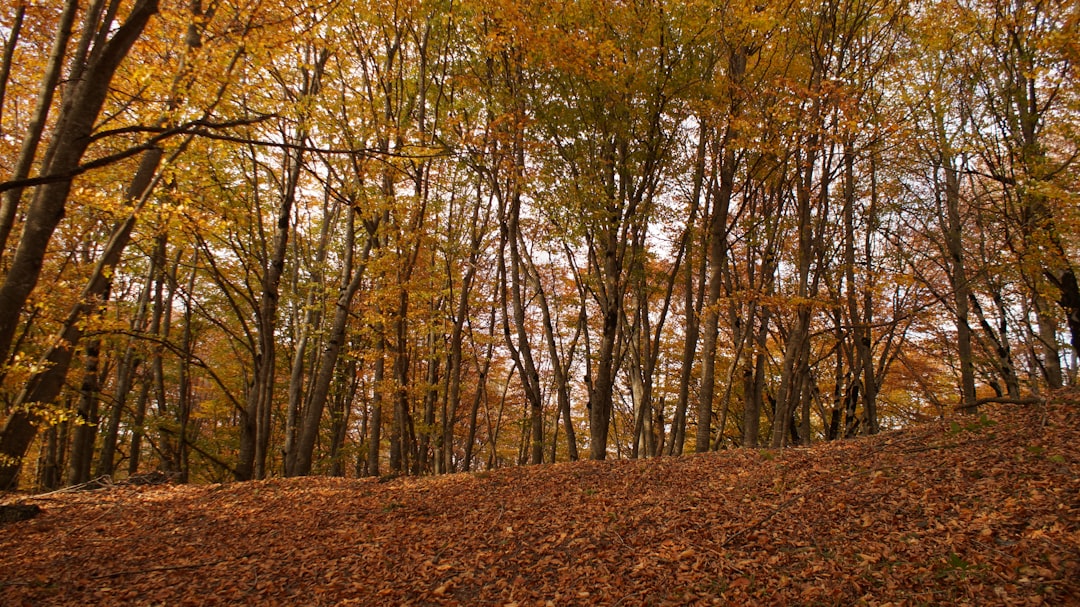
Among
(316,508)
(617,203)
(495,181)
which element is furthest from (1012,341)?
(316,508)

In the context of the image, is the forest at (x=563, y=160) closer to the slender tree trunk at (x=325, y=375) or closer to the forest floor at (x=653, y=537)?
the slender tree trunk at (x=325, y=375)

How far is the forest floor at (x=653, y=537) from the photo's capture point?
373 cm

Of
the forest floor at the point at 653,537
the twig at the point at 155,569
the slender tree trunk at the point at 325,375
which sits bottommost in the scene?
the twig at the point at 155,569

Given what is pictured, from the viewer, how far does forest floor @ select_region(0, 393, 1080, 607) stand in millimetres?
3730

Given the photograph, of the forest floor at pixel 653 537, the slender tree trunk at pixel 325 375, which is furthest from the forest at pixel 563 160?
the forest floor at pixel 653 537

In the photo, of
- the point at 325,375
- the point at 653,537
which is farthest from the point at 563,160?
A: the point at 653,537

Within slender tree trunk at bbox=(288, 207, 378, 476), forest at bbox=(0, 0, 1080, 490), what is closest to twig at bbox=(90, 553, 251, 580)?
forest at bbox=(0, 0, 1080, 490)

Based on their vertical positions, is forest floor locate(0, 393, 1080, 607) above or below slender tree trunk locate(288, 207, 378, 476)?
below

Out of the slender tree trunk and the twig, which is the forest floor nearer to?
the twig

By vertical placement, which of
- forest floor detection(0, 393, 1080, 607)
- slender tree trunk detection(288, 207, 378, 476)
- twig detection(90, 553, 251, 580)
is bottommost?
twig detection(90, 553, 251, 580)

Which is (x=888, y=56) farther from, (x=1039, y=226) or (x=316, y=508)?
(x=316, y=508)

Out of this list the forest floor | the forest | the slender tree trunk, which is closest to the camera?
the forest floor

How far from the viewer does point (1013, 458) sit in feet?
16.9

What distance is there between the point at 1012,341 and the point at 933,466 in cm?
1424
